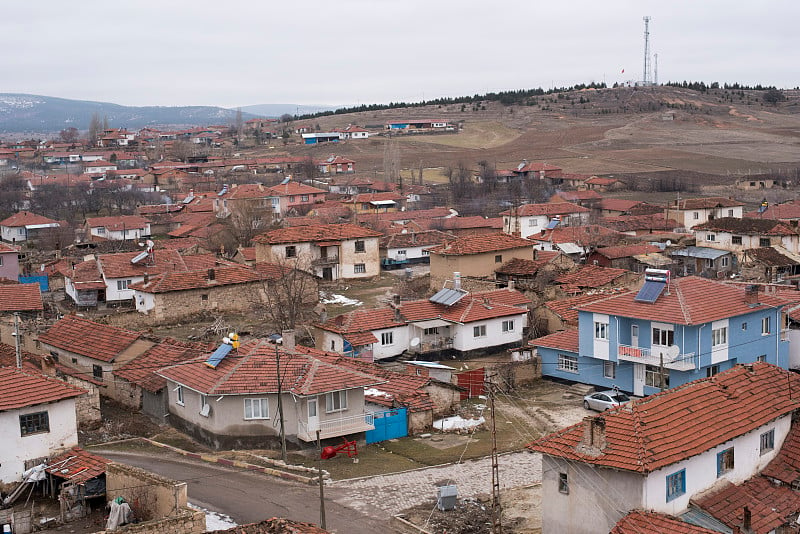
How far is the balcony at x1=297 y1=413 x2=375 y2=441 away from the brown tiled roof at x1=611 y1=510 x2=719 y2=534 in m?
8.42

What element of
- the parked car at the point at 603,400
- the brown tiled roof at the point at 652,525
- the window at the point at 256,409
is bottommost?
the parked car at the point at 603,400

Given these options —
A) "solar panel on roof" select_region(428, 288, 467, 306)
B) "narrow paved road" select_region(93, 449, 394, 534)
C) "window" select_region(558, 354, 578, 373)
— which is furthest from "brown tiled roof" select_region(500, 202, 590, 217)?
"narrow paved road" select_region(93, 449, 394, 534)

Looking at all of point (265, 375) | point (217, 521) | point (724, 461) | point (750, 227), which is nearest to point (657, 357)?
point (724, 461)

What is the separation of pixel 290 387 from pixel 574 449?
7782 millimetres

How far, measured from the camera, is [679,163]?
109 meters

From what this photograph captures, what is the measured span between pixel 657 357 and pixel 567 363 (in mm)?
3395

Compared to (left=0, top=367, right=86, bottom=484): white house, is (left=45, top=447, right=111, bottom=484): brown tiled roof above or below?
below

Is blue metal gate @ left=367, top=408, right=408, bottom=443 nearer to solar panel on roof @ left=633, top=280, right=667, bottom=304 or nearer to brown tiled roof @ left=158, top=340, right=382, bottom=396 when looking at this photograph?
brown tiled roof @ left=158, top=340, right=382, bottom=396

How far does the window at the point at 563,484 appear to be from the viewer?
16.3m

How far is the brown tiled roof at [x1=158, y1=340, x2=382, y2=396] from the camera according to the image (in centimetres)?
2197

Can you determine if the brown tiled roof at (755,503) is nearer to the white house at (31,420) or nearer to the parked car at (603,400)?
the parked car at (603,400)

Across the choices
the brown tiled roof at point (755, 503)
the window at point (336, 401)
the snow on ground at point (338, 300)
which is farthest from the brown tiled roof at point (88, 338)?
the brown tiled roof at point (755, 503)

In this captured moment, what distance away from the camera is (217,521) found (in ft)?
55.3

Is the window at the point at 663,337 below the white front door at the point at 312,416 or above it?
above
